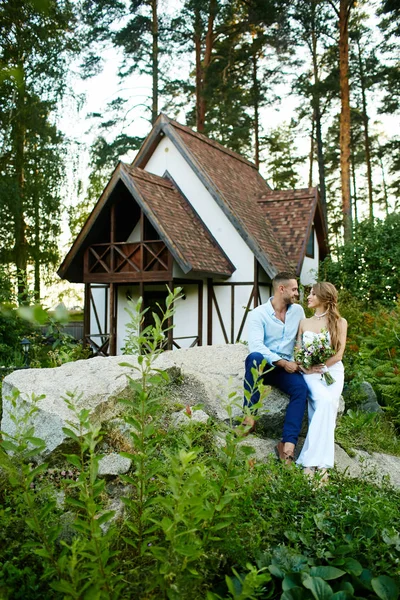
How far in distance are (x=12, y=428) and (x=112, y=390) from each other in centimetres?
84

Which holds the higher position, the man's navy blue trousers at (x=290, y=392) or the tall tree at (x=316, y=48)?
the tall tree at (x=316, y=48)

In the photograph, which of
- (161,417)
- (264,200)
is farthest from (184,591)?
(264,200)

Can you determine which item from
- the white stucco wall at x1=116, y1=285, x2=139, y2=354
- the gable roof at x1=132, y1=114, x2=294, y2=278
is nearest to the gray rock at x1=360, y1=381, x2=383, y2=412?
the gable roof at x1=132, y1=114, x2=294, y2=278

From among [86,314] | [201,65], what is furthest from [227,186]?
[201,65]

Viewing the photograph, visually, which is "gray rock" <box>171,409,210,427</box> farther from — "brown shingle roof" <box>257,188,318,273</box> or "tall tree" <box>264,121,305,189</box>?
"tall tree" <box>264,121,305,189</box>

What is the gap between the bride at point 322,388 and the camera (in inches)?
185

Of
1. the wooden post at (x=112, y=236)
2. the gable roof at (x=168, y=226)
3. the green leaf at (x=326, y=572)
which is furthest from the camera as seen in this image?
the wooden post at (x=112, y=236)

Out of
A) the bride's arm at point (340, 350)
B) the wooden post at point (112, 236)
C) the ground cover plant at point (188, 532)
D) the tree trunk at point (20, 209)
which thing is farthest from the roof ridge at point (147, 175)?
the ground cover plant at point (188, 532)

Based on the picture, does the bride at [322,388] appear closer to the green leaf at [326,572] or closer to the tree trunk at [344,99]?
the green leaf at [326,572]

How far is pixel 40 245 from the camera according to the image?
837 inches

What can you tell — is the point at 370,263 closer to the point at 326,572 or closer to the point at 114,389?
the point at 114,389

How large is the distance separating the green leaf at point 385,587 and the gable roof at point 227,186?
11067 millimetres

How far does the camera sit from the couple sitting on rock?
15.6ft

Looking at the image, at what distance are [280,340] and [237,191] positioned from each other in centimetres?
1150
